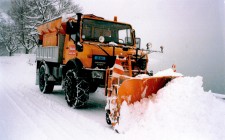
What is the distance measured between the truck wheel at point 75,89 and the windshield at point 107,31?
105cm

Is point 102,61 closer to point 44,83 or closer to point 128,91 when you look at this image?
point 128,91

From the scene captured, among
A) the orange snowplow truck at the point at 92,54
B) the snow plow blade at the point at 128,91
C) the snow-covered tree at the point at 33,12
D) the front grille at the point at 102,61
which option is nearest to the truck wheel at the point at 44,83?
the orange snowplow truck at the point at 92,54

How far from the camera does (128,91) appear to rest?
4949mm

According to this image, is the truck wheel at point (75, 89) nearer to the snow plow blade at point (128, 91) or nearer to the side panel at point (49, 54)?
the snow plow blade at point (128, 91)

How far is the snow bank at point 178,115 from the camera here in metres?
4.15

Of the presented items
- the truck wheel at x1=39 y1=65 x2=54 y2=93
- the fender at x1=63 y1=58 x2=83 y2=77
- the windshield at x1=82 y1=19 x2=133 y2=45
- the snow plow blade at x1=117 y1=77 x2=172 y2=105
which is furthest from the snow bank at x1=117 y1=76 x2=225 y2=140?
the truck wheel at x1=39 y1=65 x2=54 y2=93

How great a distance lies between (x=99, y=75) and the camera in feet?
20.3

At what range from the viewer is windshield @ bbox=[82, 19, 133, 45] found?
22.6 feet

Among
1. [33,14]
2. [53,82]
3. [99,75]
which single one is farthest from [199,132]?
[33,14]

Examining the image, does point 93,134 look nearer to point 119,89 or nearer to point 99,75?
point 119,89

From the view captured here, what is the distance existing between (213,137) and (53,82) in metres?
6.48

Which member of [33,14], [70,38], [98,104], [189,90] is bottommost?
[98,104]

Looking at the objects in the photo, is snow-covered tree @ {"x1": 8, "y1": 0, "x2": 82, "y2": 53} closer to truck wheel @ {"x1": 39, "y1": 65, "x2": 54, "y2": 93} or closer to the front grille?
truck wheel @ {"x1": 39, "y1": 65, "x2": 54, "y2": 93}

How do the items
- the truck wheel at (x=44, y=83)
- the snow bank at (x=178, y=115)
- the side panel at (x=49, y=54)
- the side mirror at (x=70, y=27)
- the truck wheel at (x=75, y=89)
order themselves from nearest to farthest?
the snow bank at (x=178, y=115) → the truck wheel at (x=75, y=89) → the side mirror at (x=70, y=27) → the side panel at (x=49, y=54) → the truck wheel at (x=44, y=83)
